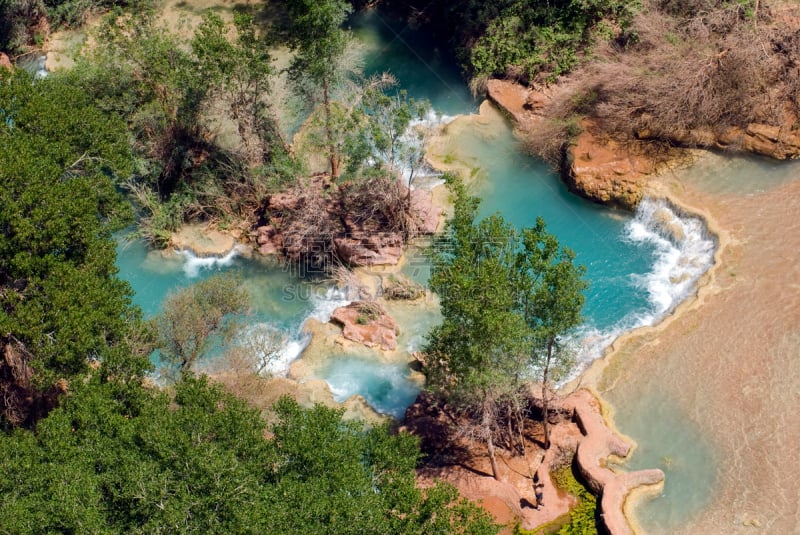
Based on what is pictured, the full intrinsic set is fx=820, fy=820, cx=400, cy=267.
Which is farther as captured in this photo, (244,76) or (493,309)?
(244,76)

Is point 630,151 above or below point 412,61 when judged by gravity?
above

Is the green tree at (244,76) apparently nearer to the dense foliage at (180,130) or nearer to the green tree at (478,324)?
the dense foliage at (180,130)

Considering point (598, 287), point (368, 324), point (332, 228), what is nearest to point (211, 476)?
point (368, 324)

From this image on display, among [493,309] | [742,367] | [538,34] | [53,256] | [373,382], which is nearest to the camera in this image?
[493,309]

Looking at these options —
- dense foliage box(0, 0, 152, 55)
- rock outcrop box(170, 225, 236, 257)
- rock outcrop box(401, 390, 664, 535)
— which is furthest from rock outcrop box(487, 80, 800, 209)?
dense foliage box(0, 0, 152, 55)

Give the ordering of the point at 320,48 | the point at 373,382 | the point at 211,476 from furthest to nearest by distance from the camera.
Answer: the point at 320,48, the point at 373,382, the point at 211,476

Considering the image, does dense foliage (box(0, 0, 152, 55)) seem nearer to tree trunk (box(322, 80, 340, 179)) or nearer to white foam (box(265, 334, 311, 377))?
tree trunk (box(322, 80, 340, 179))

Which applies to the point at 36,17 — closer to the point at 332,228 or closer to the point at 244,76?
the point at 244,76
